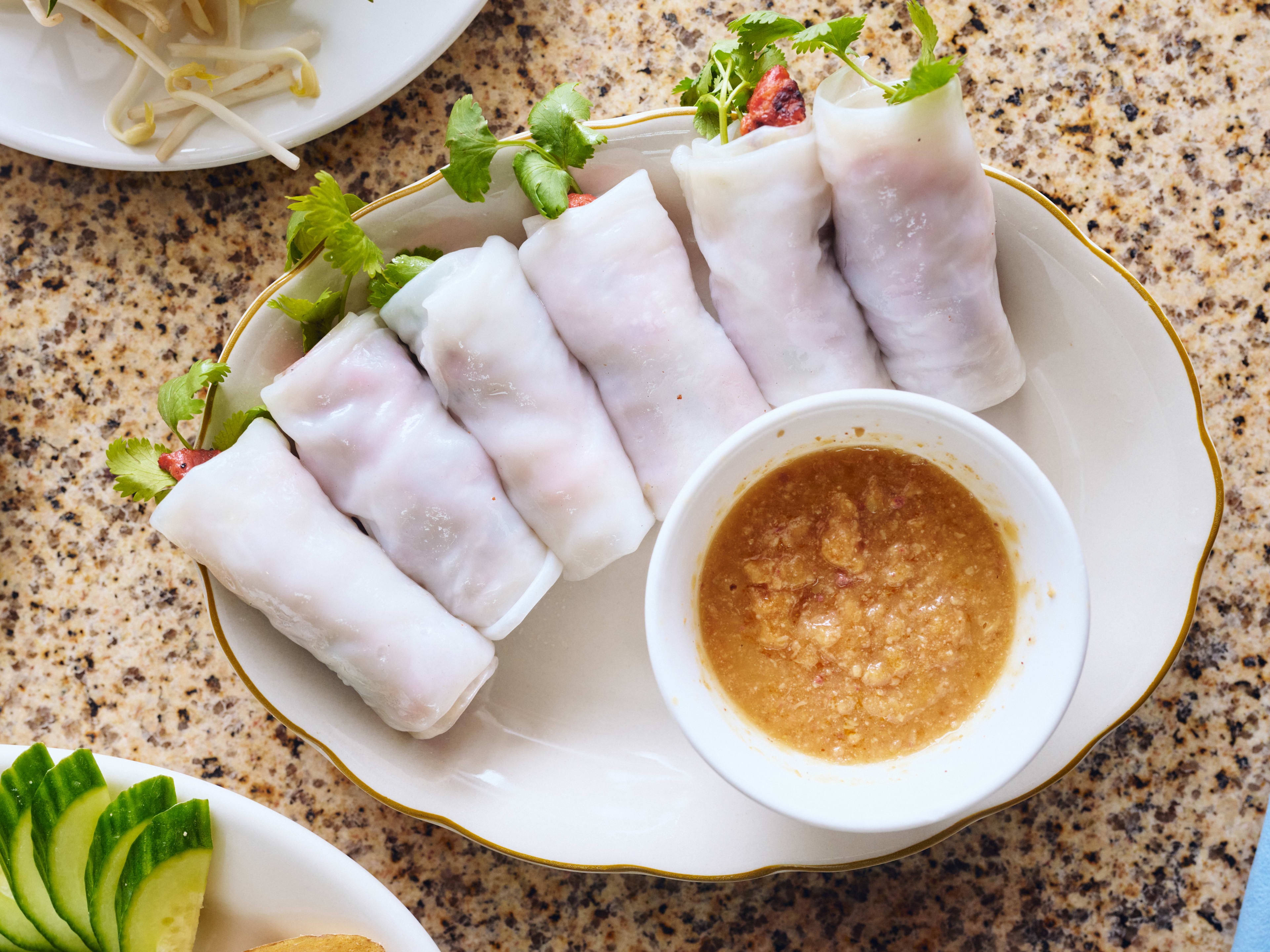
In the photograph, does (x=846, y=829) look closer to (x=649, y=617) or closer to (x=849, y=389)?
(x=649, y=617)

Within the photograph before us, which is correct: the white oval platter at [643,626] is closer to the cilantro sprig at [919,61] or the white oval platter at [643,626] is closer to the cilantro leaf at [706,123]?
the cilantro leaf at [706,123]

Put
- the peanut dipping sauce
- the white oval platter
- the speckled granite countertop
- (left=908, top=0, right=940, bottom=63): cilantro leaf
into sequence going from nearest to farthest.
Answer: (left=908, top=0, right=940, bottom=63): cilantro leaf
the peanut dipping sauce
the white oval platter
the speckled granite countertop

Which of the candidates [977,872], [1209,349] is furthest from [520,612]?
[1209,349]

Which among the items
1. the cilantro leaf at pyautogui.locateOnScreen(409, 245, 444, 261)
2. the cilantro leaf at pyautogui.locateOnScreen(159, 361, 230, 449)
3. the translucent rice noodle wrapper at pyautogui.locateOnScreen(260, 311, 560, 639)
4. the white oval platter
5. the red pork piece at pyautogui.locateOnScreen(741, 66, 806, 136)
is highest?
the red pork piece at pyautogui.locateOnScreen(741, 66, 806, 136)

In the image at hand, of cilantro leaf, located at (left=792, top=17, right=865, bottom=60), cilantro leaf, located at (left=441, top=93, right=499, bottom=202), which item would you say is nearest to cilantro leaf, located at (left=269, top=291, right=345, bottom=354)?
cilantro leaf, located at (left=441, top=93, right=499, bottom=202)

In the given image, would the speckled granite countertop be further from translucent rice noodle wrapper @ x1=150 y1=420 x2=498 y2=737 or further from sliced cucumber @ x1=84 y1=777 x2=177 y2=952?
translucent rice noodle wrapper @ x1=150 y1=420 x2=498 y2=737

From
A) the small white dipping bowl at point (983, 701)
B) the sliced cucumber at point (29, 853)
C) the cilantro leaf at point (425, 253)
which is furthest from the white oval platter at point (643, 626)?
the sliced cucumber at point (29, 853)

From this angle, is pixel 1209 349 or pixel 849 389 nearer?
pixel 849 389
